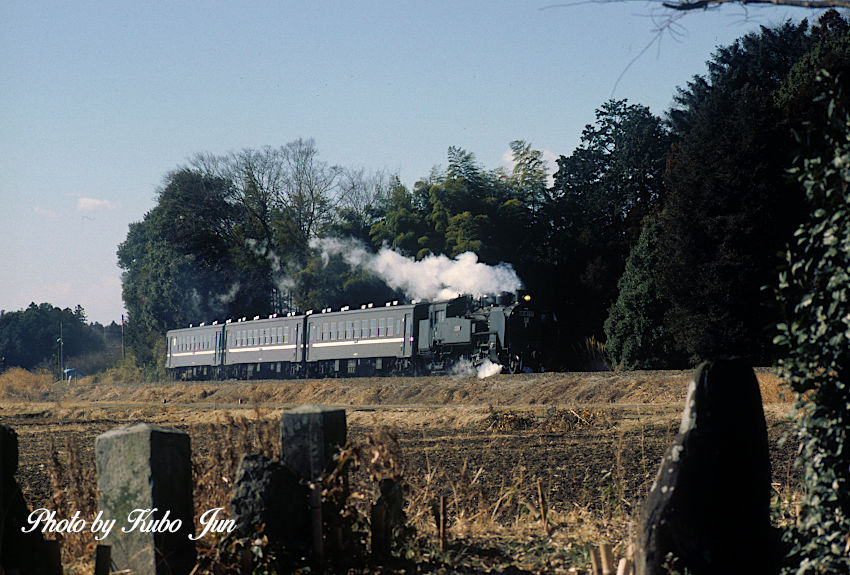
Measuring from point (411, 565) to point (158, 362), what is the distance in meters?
60.6

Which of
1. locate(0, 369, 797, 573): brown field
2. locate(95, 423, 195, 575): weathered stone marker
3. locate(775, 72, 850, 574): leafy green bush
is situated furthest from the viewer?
locate(0, 369, 797, 573): brown field

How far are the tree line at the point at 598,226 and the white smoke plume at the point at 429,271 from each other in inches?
27.6

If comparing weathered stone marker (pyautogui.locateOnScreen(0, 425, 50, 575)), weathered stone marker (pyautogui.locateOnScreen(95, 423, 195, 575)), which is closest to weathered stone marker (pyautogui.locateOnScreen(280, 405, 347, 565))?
weathered stone marker (pyautogui.locateOnScreen(95, 423, 195, 575))

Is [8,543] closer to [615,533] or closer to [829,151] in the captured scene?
[615,533]

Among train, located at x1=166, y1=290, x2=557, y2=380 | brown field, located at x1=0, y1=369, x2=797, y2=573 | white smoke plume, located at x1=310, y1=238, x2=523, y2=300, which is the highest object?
white smoke plume, located at x1=310, y1=238, x2=523, y2=300

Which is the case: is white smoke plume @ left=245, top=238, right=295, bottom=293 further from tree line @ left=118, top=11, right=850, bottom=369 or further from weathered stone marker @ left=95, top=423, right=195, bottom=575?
weathered stone marker @ left=95, top=423, right=195, bottom=575

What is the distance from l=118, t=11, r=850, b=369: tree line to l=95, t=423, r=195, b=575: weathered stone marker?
22952mm

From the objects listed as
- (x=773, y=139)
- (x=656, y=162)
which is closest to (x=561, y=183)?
(x=656, y=162)

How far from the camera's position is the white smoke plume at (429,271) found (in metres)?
37.7

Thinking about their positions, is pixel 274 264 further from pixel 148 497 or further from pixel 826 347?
pixel 826 347

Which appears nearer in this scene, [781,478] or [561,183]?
[781,478]

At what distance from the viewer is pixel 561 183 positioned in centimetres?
4906

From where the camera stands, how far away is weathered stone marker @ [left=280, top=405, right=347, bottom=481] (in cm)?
602

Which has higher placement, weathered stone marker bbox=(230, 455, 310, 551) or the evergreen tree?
the evergreen tree
